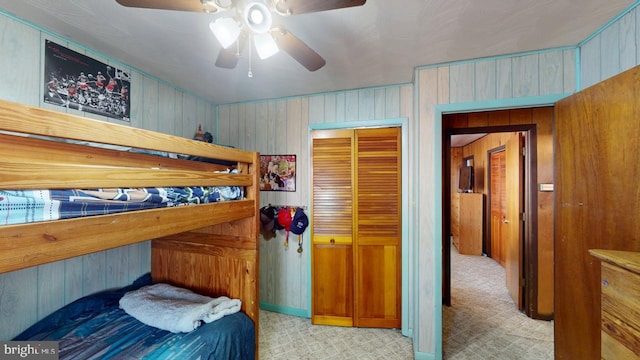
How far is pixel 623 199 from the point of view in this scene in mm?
1144

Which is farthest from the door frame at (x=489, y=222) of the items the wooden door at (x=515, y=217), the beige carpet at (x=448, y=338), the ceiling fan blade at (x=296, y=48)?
the ceiling fan blade at (x=296, y=48)

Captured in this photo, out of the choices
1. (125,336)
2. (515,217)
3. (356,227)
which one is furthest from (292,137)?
(515,217)

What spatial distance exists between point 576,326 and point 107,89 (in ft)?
12.0

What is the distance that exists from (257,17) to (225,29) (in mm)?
152

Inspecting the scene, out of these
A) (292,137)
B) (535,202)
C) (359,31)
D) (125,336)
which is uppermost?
(359,31)

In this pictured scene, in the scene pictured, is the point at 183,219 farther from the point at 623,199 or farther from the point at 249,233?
the point at 623,199

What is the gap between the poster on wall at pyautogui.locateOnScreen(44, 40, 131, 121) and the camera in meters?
1.48

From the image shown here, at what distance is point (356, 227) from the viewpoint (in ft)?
7.48

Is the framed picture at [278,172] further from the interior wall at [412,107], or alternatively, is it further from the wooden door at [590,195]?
the wooden door at [590,195]

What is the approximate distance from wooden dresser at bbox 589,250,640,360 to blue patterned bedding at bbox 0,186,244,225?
1.82 meters

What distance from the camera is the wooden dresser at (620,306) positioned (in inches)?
30.3

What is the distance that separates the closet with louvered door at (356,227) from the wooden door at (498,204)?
105 inches

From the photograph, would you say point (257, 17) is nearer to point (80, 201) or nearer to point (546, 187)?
point (80, 201)

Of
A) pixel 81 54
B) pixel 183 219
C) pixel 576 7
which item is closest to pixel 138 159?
pixel 183 219
